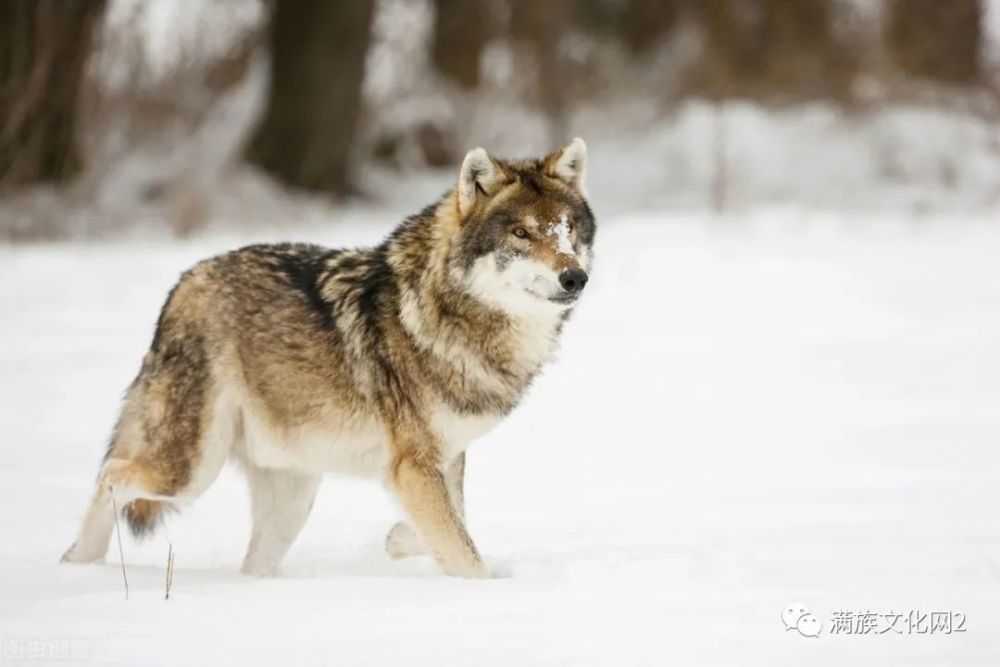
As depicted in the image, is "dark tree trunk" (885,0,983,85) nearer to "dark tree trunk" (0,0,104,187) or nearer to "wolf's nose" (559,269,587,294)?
"dark tree trunk" (0,0,104,187)

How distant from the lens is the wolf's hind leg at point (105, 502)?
5129 mm

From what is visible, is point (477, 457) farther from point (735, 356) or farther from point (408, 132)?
point (408, 132)

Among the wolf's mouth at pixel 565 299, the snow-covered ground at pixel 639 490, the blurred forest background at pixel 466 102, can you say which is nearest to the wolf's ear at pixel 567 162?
the wolf's mouth at pixel 565 299

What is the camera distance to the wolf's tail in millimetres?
5223

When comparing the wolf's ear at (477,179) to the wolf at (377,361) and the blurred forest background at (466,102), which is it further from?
the blurred forest background at (466,102)

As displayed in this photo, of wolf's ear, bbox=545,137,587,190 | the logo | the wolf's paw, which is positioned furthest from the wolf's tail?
the logo

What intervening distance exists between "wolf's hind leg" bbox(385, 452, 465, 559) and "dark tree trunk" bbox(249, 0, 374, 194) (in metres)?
12.6

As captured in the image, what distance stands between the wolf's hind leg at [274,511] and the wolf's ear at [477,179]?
1.43m

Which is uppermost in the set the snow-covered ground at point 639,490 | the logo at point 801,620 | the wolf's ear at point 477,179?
the wolf's ear at point 477,179

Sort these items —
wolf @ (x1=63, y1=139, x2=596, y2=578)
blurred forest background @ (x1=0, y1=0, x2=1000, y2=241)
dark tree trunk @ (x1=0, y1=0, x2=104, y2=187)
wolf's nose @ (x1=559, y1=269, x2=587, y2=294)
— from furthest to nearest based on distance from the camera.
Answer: blurred forest background @ (x1=0, y1=0, x2=1000, y2=241)
dark tree trunk @ (x1=0, y1=0, x2=104, y2=187)
wolf @ (x1=63, y1=139, x2=596, y2=578)
wolf's nose @ (x1=559, y1=269, x2=587, y2=294)

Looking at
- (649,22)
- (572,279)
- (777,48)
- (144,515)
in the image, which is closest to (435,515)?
(572,279)

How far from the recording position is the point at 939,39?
68.2ft

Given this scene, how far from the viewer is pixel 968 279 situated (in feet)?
40.9

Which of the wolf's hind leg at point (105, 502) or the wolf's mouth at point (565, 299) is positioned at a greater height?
the wolf's mouth at point (565, 299)
